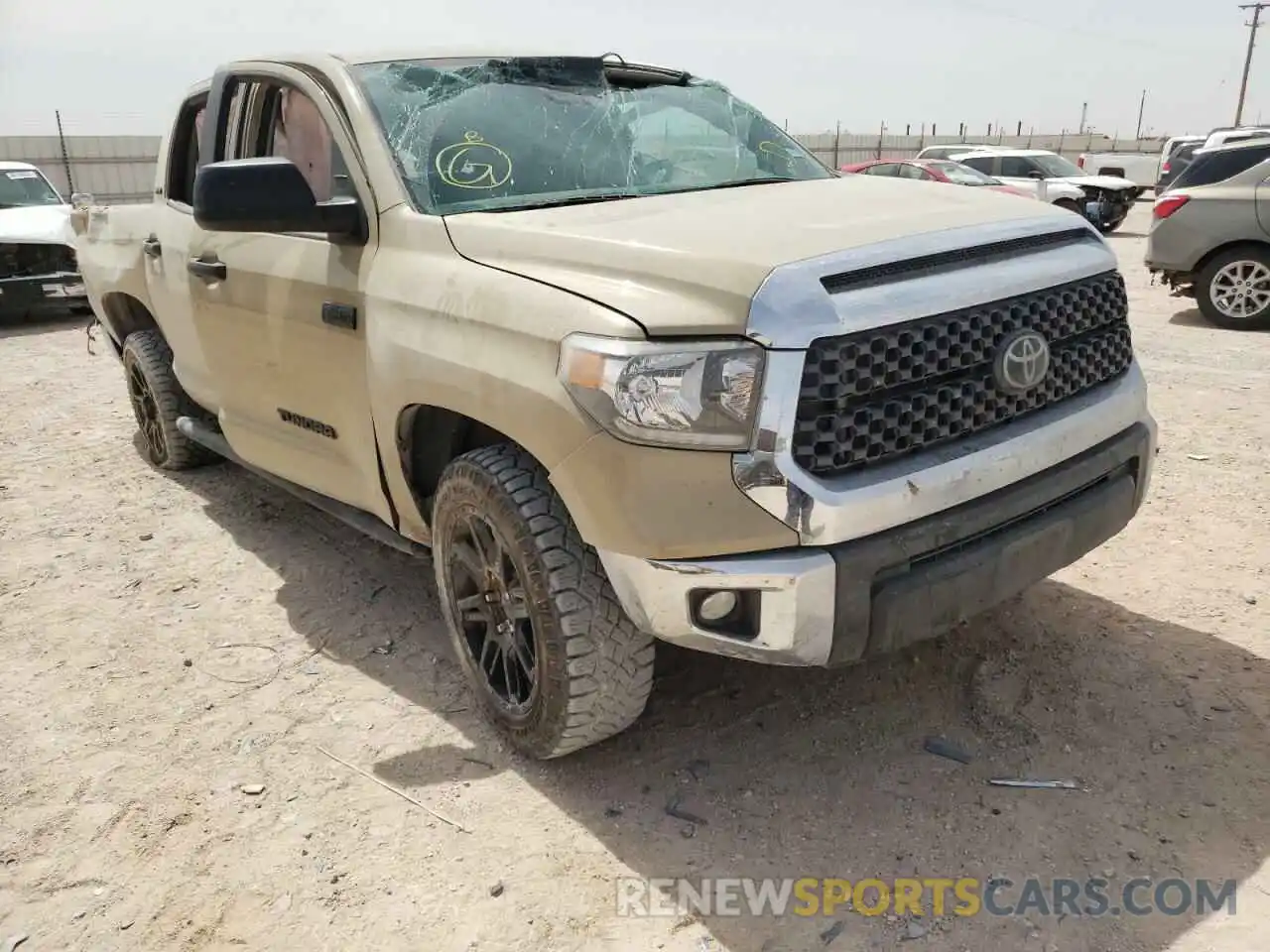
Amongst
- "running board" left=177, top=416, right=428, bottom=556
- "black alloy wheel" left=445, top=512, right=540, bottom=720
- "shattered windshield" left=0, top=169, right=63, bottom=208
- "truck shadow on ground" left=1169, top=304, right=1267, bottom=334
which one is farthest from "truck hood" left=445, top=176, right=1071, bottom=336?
"shattered windshield" left=0, top=169, right=63, bottom=208

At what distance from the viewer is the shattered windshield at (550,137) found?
3.01m

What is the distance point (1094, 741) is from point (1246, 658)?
2.53ft

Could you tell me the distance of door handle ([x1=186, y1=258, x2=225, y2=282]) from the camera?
374 cm

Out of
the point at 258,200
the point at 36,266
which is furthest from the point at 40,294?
the point at 258,200

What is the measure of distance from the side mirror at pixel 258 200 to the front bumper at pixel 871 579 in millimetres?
1415

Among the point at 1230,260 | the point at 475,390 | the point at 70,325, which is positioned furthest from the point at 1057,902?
the point at 70,325

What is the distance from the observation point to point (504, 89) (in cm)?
334

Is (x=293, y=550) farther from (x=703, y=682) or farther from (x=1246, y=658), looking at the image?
(x=1246, y=658)

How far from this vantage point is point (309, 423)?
11.2ft

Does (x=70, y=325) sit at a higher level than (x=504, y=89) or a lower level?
lower

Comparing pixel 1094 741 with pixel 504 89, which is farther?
pixel 504 89

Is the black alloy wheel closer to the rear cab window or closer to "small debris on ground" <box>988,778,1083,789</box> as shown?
"small debris on ground" <box>988,778,1083,789</box>

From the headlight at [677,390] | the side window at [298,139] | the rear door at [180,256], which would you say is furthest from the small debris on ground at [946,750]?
the rear door at [180,256]

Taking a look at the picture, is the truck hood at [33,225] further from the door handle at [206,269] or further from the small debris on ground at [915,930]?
the small debris on ground at [915,930]
